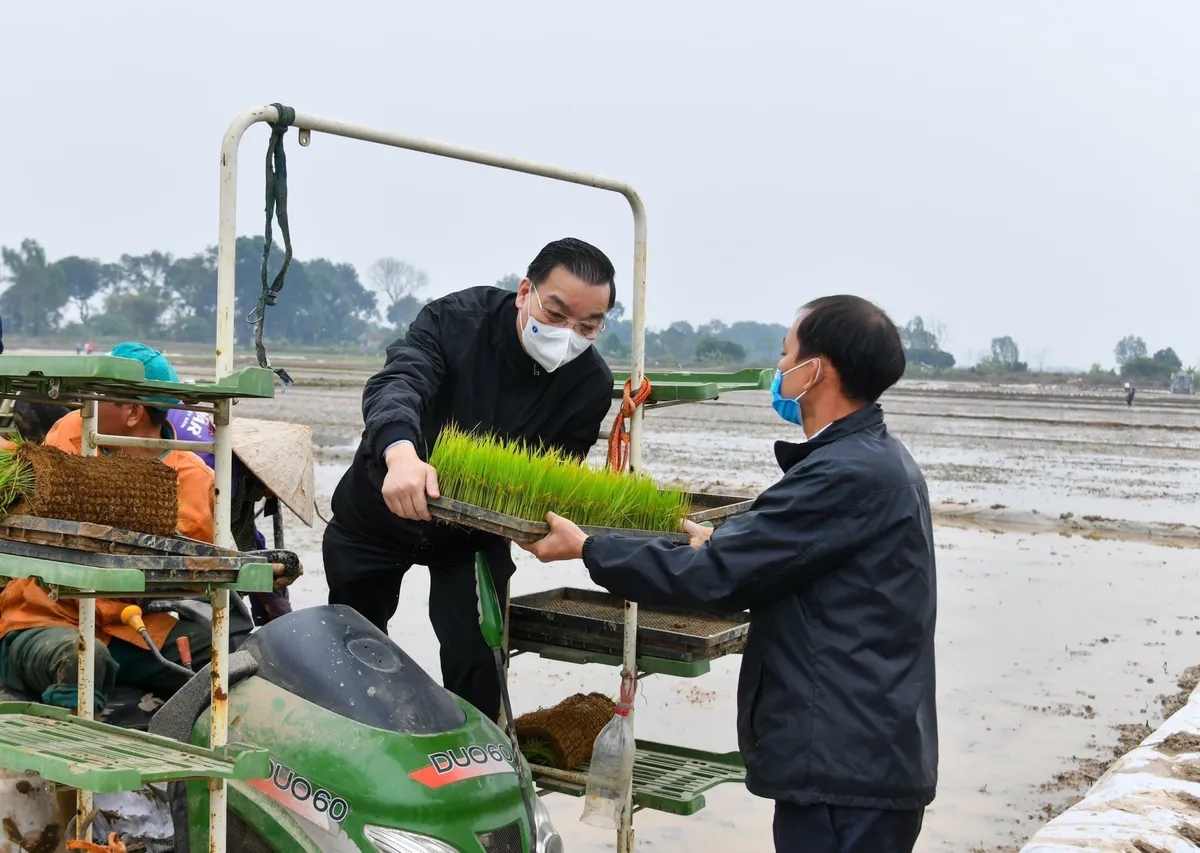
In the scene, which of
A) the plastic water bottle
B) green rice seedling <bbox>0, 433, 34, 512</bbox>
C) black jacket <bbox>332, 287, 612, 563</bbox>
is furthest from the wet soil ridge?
green rice seedling <bbox>0, 433, 34, 512</bbox>

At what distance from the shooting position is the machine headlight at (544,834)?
2.82 m

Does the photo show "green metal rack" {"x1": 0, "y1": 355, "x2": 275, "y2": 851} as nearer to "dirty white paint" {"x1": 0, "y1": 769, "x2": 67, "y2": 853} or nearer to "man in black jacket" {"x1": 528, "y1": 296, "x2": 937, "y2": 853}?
"dirty white paint" {"x1": 0, "y1": 769, "x2": 67, "y2": 853}

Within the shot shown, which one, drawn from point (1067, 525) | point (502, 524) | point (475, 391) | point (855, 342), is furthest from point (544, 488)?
point (1067, 525)

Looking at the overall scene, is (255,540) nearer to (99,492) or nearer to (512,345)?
(512,345)

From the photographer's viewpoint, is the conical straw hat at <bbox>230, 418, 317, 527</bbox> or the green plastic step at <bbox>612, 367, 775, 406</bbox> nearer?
the green plastic step at <bbox>612, 367, 775, 406</bbox>

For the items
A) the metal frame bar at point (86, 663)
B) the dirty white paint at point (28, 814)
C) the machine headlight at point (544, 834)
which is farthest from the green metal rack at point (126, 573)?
the machine headlight at point (544, 834)

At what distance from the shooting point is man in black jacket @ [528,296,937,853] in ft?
8.31

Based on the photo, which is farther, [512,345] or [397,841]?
[512,345]

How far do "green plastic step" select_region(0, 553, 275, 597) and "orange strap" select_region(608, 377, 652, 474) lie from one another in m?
1.62

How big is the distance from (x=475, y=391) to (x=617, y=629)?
0.96 meters

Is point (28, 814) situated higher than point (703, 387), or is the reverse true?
point (703, 387)

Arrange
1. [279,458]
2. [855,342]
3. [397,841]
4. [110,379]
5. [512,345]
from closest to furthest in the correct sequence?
[110,379] → [397,841] → [855,342] → [512,345] → [279,458]

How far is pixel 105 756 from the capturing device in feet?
7.20

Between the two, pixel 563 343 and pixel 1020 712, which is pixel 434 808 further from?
pixel 1020 712
